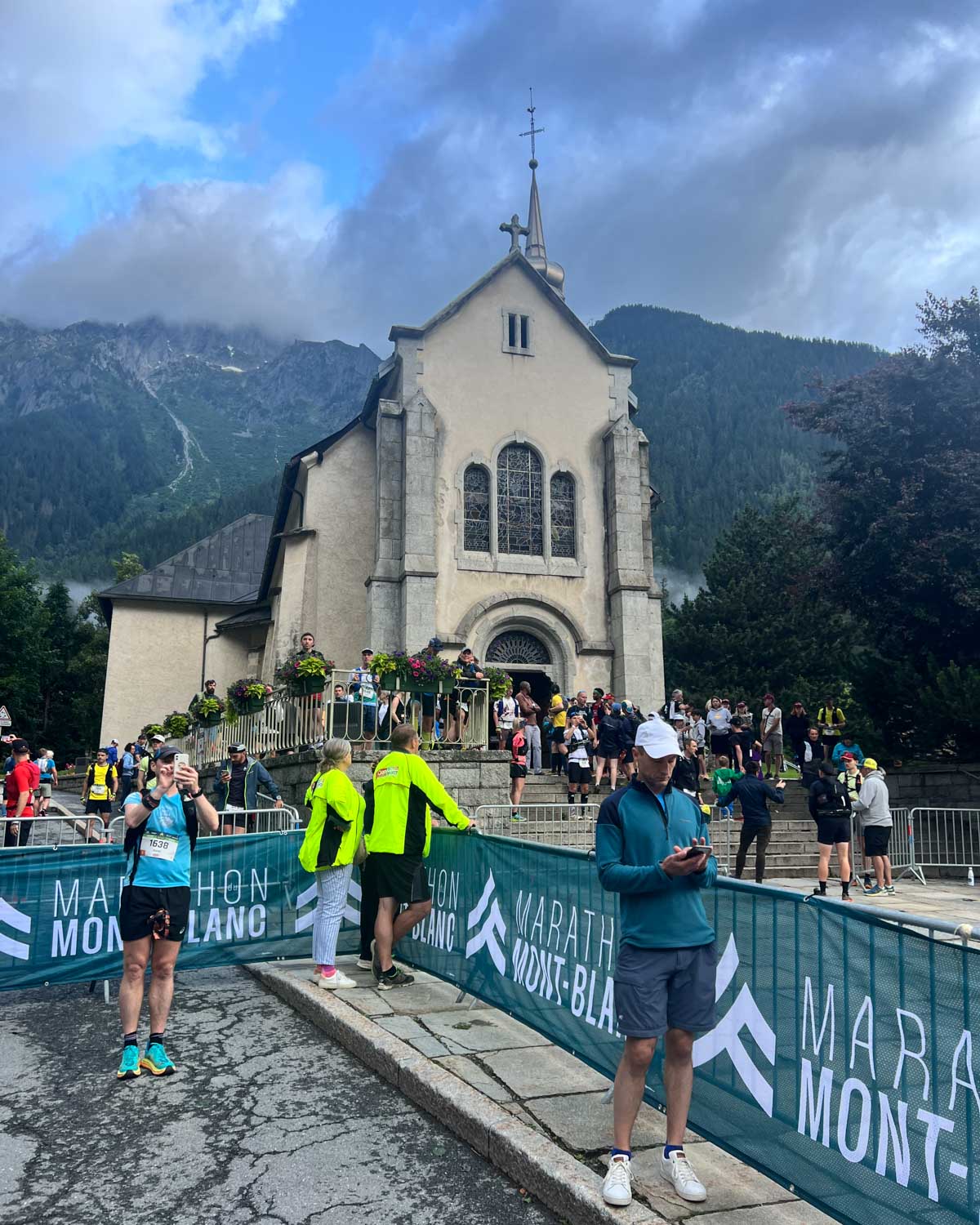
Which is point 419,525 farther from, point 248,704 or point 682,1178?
→ point 682,1178

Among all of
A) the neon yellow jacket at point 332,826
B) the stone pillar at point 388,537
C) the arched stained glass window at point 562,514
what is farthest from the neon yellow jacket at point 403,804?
the arched stained glass window at point 562,514

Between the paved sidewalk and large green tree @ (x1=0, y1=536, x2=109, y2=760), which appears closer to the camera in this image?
the paved sidewalk

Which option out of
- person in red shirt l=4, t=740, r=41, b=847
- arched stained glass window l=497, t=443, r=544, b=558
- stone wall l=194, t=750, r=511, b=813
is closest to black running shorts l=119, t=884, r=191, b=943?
stone wall l=194, t=750, r=511, b=813

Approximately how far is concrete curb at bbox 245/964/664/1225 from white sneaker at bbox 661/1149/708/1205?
188 millimetres

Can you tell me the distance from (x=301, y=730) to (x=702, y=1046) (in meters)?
11.1

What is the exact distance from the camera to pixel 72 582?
11769cm

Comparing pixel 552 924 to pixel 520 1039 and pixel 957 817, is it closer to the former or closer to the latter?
pixel 520 1039

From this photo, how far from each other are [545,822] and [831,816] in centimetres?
392

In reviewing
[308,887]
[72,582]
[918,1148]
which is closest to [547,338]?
[308,887]

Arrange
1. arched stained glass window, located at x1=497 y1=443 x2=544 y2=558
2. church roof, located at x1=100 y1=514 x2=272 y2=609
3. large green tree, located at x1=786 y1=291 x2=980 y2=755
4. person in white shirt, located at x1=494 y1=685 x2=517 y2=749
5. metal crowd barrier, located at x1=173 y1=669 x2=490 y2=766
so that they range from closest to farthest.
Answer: metal crowd barrier, located at x1=173 y1=669 x2=490 y2=766
person in white shirt, located at x1=494 y1=685 x2=517 y2=749
large green tree, located at x1=786 y1=291 x2=980 y2=755
arched stained glass window, located at x1=497 y1=443 x2=544 y2=558
church roof, located at x1=100 y1=514 x2=272 y2=609

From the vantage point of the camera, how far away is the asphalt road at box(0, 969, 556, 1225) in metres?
4.10

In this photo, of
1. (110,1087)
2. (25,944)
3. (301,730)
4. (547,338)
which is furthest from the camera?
(547,338)

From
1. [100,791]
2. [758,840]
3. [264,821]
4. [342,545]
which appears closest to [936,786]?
[758,840]

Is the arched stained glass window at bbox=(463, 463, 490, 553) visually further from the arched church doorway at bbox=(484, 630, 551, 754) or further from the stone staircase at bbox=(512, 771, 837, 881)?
the stone staircase at bbox=(512, 771, 837, 881)
